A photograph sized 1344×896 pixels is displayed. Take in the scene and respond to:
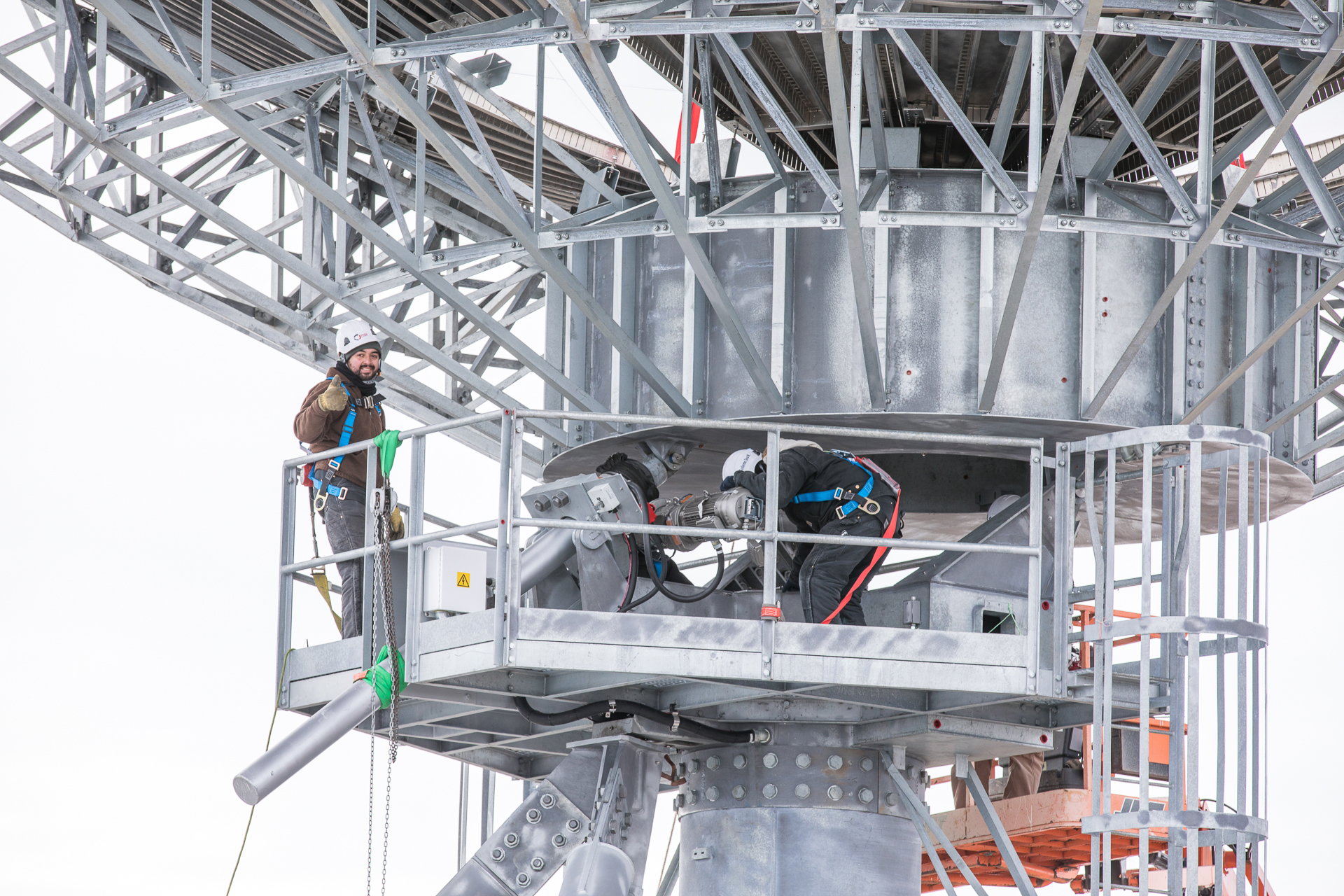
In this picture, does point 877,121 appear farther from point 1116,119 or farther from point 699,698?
point 699,698

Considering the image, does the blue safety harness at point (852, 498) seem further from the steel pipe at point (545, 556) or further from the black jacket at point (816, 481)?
the steel pipe at point (545, 556)

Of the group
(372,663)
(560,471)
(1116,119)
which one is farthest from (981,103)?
(372,663)

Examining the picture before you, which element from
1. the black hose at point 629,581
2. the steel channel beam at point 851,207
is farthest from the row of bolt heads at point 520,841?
the steel channel beam at point 851,207

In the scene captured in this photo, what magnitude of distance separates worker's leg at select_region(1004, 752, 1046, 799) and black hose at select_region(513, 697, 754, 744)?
6053 millimetres

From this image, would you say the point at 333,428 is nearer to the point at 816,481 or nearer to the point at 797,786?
the point at 816,481

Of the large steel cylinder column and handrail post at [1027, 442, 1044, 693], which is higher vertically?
handrail post at [1027, 442, 1044, 693]

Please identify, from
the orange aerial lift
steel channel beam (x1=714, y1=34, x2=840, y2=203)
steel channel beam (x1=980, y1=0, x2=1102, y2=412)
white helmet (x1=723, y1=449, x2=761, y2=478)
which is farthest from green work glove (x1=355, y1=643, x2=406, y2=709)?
the orange aerial lift

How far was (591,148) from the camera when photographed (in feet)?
63.4

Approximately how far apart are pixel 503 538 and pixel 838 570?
2.62m

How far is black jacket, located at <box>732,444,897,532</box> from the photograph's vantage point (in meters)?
12.8

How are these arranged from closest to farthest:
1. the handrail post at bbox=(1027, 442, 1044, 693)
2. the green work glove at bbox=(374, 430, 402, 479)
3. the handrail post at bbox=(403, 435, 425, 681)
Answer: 1. the handrail post at bbox=(1027, 442, 1044, 693)
2. the handrail post at bbox=(403, 435, 425, 681)
3. the green work glove at bbox=(374, 430, 402, 479)

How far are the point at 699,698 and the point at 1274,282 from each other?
21.8 ft

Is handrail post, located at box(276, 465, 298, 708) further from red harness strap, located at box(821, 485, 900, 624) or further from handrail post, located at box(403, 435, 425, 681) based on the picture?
red harness strap, located at box(821, 485, 900, 624)

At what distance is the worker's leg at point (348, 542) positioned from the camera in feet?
44.2
